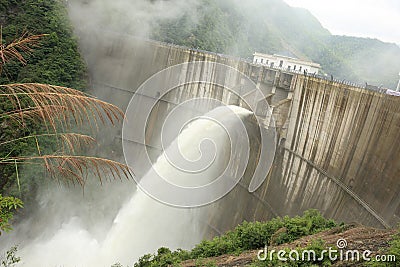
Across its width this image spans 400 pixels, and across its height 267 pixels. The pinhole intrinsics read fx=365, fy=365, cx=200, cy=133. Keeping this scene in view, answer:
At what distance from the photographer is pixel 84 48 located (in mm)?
20188

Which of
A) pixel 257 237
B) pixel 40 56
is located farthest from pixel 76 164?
pixel 40 56

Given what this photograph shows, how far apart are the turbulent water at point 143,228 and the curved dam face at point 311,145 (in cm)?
116

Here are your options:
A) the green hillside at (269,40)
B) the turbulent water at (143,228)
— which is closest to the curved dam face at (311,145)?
the turbulent water at (143,228)

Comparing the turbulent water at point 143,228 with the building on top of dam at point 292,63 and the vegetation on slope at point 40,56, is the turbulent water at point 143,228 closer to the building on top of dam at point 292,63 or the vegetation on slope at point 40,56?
the vegetation on slope at point 40,56

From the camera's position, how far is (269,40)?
4428 cm

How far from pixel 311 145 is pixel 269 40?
35.9 metres

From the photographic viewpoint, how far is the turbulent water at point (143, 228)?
495 inches

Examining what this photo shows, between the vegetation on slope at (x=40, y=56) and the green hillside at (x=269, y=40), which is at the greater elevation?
the green hillside at (x=269, y=40)

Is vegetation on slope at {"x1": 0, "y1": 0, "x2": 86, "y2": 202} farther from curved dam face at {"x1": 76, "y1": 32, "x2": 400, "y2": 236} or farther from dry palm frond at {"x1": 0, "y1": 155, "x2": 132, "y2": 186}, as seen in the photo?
dry palm frond at {"x1": 0, "y1": 155, "x2": 132, "y2": 186}

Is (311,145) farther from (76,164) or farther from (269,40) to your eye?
(269,40)

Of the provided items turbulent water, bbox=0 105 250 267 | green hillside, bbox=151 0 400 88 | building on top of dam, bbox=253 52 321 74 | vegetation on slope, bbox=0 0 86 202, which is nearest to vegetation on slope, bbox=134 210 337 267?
turbulent water, bbox=0 105 250 267

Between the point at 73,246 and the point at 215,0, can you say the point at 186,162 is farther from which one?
the point at 215,0

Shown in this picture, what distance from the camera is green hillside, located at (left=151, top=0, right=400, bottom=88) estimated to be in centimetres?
2789

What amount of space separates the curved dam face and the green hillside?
9.87 meters
